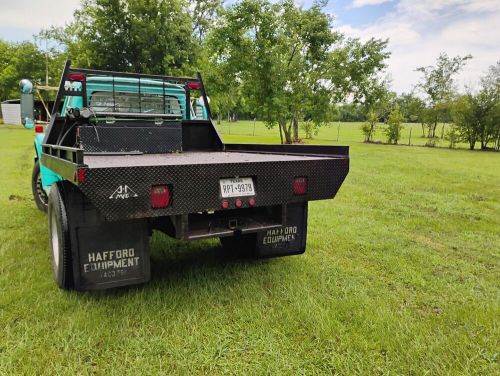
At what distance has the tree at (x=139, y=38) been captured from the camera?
86.6 feet

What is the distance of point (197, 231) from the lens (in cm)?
295

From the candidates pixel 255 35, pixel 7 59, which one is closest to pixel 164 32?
pixel 255 35

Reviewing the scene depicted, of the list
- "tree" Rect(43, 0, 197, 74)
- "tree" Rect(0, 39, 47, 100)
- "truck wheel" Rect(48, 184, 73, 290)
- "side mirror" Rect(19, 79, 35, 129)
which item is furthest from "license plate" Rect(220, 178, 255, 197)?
"tree" Rect(0, 39, 47, 100)

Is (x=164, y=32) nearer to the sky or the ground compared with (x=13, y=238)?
nearer to the sky

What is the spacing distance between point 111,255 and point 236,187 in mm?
1015

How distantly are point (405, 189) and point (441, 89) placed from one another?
30533 millimetres

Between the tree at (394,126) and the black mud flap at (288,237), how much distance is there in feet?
94.9

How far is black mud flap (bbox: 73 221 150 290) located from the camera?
9.22ft

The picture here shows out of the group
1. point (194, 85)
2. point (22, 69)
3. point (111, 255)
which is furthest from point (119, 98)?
point (22, 69)

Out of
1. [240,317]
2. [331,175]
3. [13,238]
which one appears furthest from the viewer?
→ [13,238]

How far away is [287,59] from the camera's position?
21.0m

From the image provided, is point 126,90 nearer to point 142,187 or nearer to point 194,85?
point 194,85

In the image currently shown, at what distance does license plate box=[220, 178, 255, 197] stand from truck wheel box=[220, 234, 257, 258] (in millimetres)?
858

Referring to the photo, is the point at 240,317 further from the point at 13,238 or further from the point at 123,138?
the point at 13,238
